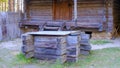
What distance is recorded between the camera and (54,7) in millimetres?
16031

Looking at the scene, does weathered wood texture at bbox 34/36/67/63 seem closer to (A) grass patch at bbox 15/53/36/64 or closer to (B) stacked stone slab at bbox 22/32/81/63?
(B) stacked stone slab at bbox 22/32/81/63

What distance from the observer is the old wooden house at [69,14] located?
14500 mm

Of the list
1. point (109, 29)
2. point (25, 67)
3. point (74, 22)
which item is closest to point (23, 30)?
point (74, 22)

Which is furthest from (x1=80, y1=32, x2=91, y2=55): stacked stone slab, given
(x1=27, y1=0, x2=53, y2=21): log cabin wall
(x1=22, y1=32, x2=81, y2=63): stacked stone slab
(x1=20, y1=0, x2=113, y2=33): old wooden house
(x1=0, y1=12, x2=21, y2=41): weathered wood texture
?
(x1=27, y1=0, x2=53, y2=21): log cabin wall

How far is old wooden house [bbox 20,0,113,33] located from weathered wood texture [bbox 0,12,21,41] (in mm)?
482

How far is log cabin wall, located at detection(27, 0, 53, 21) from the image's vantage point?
16.1m

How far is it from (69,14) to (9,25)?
373 centimetres

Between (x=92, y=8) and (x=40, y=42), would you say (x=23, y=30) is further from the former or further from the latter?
(x=40, y=42)

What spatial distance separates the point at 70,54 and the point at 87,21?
7052 millimetres

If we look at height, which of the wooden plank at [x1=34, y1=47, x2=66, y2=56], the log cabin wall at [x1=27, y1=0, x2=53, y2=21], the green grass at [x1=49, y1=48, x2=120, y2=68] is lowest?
the green grass at [x1=49, y1=48, x2=120, y2=68]

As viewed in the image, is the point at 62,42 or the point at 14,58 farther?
the point at 14,58

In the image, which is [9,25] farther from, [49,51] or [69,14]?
[49,51]

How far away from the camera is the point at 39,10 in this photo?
1633 cm

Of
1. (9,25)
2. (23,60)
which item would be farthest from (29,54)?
(9,25)
